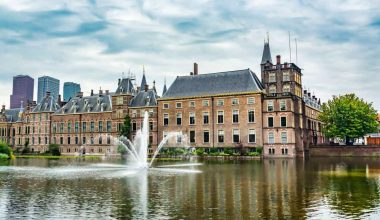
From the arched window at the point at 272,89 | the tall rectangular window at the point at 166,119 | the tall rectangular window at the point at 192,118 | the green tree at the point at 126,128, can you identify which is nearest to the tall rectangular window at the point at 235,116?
the arched window at the point at 272,89

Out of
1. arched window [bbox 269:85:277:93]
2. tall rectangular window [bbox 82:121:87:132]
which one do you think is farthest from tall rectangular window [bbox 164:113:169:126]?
tall rectangular window [bbox 82:121:87:132]

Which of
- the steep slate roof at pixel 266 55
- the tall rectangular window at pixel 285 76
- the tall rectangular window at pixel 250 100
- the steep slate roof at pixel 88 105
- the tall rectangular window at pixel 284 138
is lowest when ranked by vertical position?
the tall rectangular window at pixel 284 138

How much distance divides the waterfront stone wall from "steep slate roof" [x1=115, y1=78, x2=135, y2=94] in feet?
130

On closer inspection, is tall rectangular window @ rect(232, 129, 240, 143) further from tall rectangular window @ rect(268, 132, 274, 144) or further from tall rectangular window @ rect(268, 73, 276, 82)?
tall rectangular window @ rect(268, 73, 276, 82)

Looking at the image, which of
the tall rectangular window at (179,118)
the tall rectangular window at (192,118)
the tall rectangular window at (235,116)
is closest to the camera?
the tall rectangular window at (235,116)

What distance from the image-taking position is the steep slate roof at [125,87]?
269 feet

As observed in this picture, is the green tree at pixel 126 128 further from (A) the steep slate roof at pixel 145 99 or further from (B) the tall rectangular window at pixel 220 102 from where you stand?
(B) the tall rectangular window at pixel 220 102

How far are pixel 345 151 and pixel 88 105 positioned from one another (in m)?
56.6

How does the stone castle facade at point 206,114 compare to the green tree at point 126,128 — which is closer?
the stone castle facade at point 206,114

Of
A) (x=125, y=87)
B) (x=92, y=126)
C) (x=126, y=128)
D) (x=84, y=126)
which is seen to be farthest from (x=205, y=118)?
(x=84, y=126)

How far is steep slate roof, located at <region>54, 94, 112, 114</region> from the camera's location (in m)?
86.2

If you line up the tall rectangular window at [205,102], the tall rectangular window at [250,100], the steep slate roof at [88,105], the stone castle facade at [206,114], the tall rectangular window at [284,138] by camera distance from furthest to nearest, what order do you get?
the steep slate roof at [88,105] → the tall rectangular window at [205,102] → the tall rectangular window at [250,100] → the stone castle facade at [206,114] → the tall rectangular window at [284,138]

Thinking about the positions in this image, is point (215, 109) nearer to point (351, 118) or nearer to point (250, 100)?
point (250, 100)

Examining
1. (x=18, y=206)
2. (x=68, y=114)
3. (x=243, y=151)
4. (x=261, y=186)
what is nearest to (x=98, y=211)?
(x=18, y=206)
